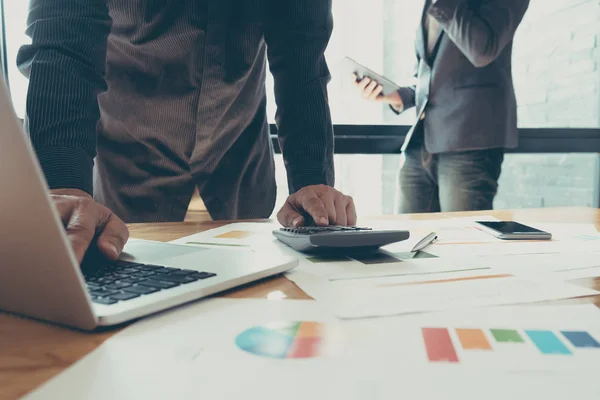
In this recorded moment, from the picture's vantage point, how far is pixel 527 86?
98.4 inches

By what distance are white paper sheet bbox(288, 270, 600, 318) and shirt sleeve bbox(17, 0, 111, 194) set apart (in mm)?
380

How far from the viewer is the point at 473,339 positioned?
30 centimetres

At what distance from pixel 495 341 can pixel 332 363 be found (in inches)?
4.2

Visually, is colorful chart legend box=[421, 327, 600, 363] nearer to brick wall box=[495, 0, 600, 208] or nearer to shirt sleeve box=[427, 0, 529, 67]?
shirt sleeve box=[427, 0, 529, 67]

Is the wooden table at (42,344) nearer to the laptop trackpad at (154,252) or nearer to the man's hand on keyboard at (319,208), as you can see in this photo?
the laptop trackpad at (154,252)

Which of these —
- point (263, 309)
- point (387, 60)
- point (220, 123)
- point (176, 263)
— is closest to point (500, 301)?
point (263, 309)

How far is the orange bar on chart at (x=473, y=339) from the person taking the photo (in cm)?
29

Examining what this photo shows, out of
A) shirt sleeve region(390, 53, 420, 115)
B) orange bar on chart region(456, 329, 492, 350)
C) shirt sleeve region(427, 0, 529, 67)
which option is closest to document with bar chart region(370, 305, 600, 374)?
orange bar on chart region(456, 329, 492, 350)

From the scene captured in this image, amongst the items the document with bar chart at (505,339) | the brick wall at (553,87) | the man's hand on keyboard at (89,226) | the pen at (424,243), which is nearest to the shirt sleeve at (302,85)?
the pen at (424,243)

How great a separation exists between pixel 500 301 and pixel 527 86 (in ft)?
8.04

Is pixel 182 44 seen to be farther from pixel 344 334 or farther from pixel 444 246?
pixel 344 334

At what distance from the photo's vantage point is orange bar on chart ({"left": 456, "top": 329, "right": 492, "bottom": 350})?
0.29 metres

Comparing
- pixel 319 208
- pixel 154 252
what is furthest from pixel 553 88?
pixel 154 252

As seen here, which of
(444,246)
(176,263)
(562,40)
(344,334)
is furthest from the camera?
(562,40)
